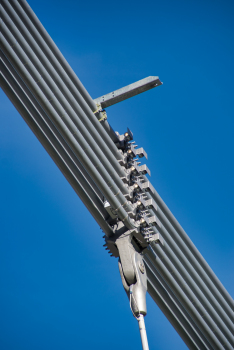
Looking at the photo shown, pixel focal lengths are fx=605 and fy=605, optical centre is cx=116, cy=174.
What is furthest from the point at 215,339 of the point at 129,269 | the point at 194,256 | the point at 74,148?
the point at 74,148

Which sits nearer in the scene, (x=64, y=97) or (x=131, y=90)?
(x=64, y=97)

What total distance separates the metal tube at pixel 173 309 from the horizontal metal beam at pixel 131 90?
5016mm

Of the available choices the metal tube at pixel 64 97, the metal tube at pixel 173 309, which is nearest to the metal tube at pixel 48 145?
the metal tube at pixel 64 97

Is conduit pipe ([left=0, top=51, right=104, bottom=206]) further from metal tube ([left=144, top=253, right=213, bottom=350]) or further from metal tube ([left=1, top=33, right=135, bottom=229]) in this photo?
metal tube ([left=144, top=253, right=213, bottom=350])

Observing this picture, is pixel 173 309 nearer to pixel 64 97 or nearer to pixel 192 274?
pixel 192 274

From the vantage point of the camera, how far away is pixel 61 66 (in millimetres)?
17750

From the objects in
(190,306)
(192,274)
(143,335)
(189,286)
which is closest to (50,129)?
(143,335)

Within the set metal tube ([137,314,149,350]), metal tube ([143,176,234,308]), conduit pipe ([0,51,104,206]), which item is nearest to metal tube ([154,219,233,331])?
metal tube ([143,176,234,308])

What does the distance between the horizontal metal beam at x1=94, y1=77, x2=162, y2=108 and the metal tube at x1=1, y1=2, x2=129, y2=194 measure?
112 cm

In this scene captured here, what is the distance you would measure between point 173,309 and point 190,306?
72cm

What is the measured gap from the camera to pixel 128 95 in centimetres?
1869

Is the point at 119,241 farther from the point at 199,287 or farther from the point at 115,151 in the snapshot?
the point at 199,287

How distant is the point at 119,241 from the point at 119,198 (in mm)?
1406

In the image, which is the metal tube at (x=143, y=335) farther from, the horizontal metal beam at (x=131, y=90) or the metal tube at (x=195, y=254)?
the horizontal metal beam at (x=131, y=90)
